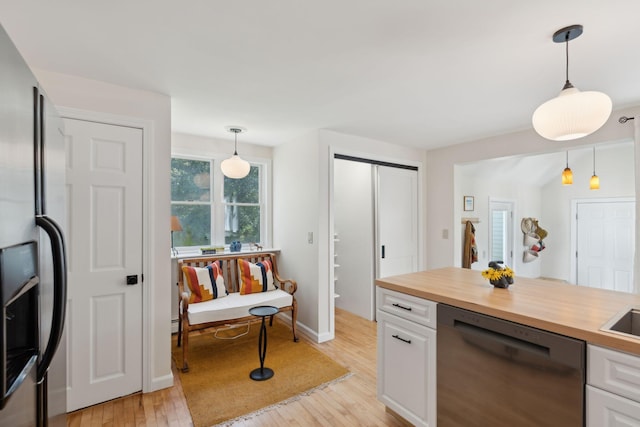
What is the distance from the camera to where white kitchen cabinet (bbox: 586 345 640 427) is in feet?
3.83

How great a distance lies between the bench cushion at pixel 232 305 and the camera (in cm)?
297

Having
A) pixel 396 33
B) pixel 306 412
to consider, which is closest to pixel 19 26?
pixel 396 33

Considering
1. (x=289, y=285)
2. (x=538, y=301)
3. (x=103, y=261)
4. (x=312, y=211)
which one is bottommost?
(x=289, y=285)

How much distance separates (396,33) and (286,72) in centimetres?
82

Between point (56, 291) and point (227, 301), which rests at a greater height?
point (56, 291)

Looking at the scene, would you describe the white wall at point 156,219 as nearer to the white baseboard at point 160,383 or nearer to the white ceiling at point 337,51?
the white baseboard at point 160,383

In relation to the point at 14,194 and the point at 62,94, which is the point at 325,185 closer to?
the point at 62,94

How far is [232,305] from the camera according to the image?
3178 mm

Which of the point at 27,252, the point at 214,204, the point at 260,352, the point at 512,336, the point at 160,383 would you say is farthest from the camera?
the point at 214,204

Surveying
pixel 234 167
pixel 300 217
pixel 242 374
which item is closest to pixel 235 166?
pixel 234 167

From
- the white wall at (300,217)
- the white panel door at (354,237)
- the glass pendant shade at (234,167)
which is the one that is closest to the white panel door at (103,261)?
the glass pendant shade at (234,167)

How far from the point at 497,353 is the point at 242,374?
2.15 meters

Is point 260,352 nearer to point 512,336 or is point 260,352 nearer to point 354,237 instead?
point 512,336

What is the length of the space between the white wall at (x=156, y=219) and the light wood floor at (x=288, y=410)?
0.19 meters
